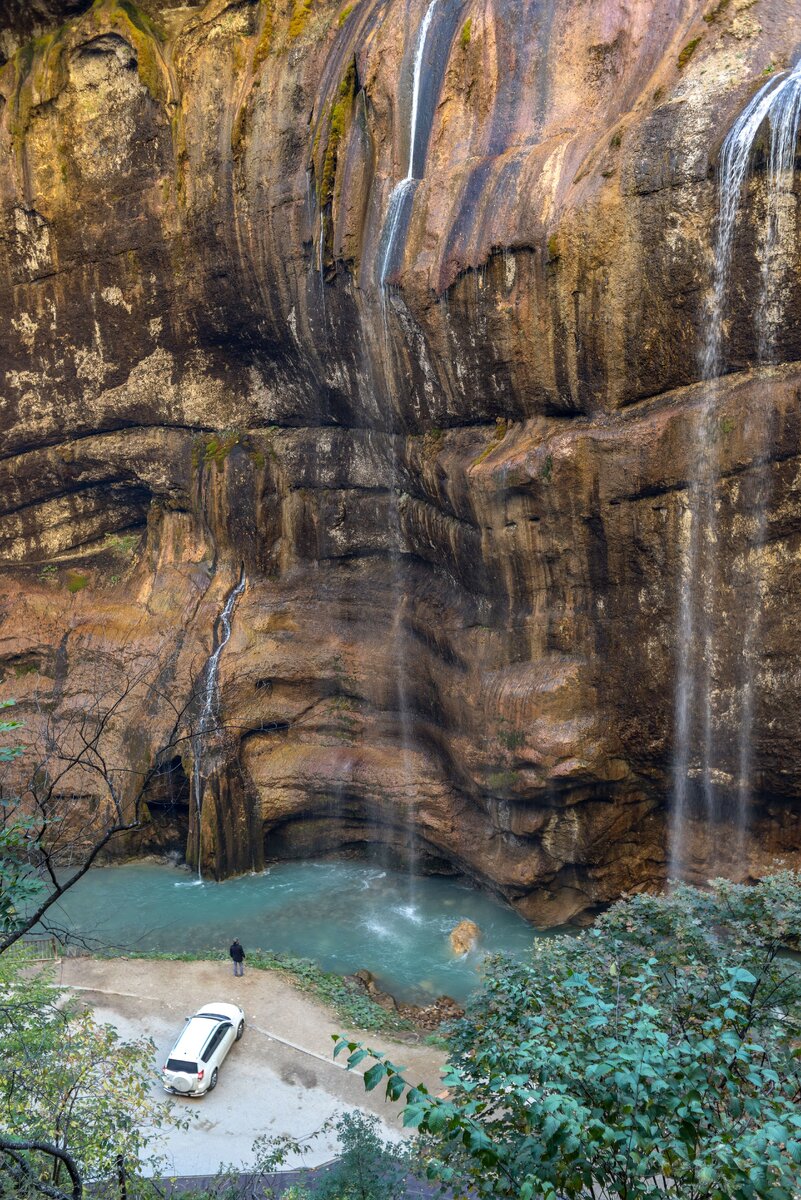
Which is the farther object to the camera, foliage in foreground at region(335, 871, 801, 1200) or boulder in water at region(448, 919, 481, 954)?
boulder in water at region(448, 919, 481, 954)

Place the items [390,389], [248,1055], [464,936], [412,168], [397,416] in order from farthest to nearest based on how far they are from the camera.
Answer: [397,416]
[390,389]
[412,168]
[464,936]
[248,1055]

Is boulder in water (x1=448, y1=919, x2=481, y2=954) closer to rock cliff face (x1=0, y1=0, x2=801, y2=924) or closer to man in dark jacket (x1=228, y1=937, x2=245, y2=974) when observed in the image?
rock cliff face (x1=0, y1=0, x2=801, y2=924)

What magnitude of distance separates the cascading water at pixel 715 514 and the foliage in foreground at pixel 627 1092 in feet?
32.1

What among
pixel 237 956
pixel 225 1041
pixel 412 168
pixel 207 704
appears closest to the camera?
pixel 225 1041

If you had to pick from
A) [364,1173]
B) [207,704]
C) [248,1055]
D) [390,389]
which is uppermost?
[390,389]

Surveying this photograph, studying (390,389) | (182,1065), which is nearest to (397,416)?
(390,389)

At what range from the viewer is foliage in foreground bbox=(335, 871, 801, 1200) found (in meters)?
6.13

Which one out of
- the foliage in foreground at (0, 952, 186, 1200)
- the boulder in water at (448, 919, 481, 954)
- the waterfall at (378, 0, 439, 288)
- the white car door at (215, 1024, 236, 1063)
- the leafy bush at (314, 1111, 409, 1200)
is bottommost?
the boulder in water at (448, 919, 481, 954)

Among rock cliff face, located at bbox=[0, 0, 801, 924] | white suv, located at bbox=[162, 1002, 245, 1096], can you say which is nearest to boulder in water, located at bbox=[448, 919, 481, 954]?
rock cliff face, located at bbox=[0, 0, 801, 924]

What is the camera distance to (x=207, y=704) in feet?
79.3

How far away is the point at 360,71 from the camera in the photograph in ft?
69.5

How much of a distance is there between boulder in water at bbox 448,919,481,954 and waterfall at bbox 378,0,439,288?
12.4m

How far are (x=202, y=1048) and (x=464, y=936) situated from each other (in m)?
6.52

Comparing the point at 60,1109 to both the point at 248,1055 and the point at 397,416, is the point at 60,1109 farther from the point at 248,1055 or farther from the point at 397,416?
the point at 397,416
